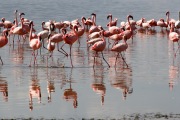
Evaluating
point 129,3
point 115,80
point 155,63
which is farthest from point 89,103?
point 129,3

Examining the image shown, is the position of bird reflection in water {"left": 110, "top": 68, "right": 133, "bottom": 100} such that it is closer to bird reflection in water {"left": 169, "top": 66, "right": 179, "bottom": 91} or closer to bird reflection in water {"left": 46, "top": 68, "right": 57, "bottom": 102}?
bird reflection in water {"left": 169, "top": 66, "right": 179, "bottom": 91}

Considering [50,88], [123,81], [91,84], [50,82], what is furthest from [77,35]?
[50,88]

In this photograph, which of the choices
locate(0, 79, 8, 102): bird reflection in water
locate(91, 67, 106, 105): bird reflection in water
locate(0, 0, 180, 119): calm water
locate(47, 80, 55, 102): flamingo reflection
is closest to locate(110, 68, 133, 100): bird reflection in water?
locate(0, 0, 180, 119): calm water

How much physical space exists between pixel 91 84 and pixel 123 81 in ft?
2.83

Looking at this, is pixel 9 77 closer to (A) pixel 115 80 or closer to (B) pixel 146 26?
(A) pixel 115 80

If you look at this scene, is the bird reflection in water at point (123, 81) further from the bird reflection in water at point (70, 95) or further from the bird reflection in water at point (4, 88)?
the bird reflection in water at point (4, 88)

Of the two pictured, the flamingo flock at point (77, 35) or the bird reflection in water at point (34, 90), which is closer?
the bird reflection in water at point (34, 90)

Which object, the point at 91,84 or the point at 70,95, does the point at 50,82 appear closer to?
the point at 91,84

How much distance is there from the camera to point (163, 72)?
14750 mm

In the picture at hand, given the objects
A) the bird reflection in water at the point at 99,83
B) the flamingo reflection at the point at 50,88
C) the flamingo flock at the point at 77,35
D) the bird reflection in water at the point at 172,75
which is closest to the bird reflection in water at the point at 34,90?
the flamingo reflection at the point at 50,88

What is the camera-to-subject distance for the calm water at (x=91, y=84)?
10.3 m

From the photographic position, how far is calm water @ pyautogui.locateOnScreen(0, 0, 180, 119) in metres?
10.3

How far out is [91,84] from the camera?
13.0 meters

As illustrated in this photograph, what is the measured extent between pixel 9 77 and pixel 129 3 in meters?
31.6
